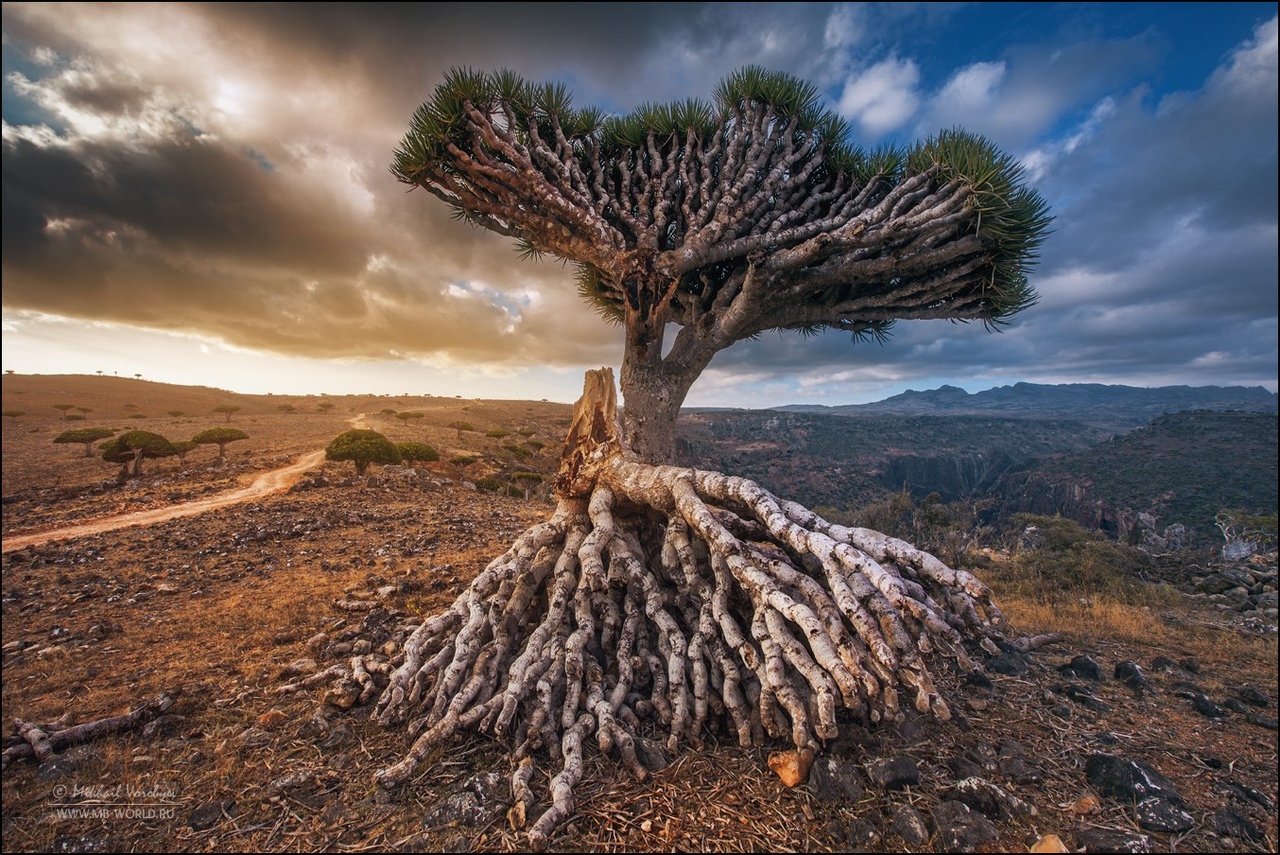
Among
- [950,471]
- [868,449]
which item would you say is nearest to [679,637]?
[868,449]

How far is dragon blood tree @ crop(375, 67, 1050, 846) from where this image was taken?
3695mm

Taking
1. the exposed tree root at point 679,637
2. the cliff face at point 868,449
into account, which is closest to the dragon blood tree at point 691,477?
the exposed tree root at point 679,637

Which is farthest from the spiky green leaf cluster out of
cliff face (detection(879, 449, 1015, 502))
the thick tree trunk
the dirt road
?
cliff face (detection(879, 449, 1015, 502))

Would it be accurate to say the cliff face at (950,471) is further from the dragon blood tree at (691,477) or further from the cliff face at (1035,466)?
the dragon blood tree at (691,477)

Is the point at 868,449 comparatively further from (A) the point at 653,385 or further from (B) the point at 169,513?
(B) the point at 169,513

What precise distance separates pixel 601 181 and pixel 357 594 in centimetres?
762

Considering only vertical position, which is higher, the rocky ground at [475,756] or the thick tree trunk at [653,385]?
the thick tree trunk at [653,385]

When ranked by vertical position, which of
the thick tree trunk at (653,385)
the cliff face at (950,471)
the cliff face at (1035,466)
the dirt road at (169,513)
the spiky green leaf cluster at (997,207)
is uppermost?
the spiky green leaf cluster at (997,207)

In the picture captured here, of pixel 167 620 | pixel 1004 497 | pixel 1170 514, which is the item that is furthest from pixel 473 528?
pixel 1004 497

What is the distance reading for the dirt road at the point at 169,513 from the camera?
11.0m

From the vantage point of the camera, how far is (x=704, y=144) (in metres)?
8.81

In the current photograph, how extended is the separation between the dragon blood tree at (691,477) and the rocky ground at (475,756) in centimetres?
Answer: 31

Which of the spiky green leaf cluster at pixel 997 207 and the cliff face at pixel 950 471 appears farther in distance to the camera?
the cliff face at pixel 950 471

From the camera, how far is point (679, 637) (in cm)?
448
